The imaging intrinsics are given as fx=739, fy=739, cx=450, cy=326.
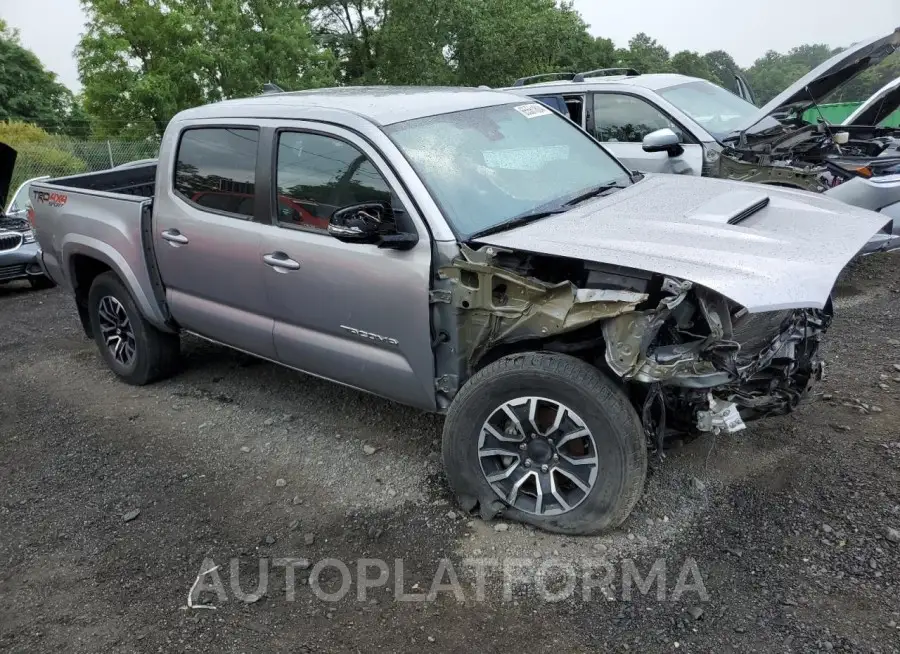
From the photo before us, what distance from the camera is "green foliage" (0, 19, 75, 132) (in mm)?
33500

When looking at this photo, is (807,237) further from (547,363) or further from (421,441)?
(421,441)

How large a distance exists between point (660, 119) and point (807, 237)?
4185mm

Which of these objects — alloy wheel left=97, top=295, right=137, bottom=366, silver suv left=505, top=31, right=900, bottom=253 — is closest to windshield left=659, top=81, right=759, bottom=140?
silver suv left=505, top=31, right=900, bottom=253

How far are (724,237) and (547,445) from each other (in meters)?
1.13

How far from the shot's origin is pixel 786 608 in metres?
2.77

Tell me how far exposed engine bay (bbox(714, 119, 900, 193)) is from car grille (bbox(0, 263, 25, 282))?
Answer: 25.6 feet

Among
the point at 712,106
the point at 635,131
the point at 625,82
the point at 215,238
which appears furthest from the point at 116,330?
the point at 712,106

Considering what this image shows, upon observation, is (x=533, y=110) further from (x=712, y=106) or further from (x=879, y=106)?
(x=879, y=106)

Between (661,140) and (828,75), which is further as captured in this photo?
(828,75)

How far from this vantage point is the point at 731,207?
3379mm

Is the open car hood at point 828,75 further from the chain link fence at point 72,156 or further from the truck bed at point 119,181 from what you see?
the chain link fence at point 72,156

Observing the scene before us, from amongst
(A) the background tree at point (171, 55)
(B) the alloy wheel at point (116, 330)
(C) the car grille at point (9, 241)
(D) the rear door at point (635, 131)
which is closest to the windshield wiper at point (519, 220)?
(B) the alloy wheel at point (116, 330)

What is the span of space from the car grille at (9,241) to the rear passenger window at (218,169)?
5.55m

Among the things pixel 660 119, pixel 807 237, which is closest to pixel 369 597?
pixel 807 237
